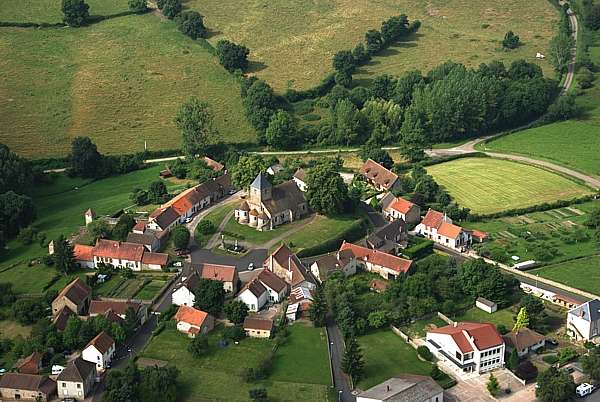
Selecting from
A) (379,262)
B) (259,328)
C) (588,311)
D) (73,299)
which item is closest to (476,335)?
(588,311)

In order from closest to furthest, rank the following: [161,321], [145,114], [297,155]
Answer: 1. [161,321]
2. [297,155]
3. [145,114]

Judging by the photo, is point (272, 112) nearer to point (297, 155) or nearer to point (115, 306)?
point (297, 155)

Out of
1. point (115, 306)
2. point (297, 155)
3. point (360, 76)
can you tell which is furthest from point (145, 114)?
point (115, 306)

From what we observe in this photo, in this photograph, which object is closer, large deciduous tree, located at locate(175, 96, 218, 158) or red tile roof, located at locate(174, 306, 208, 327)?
red tile roof, located at locate(174, 306, 208, 327)

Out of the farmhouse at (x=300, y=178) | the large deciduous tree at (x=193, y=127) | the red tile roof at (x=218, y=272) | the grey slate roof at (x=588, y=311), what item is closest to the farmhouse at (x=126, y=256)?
the red tile roof at (x=218, y=272)

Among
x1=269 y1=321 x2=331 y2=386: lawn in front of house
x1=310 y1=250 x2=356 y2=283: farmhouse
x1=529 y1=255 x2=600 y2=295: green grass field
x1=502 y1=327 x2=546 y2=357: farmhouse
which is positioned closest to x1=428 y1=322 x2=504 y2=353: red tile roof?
x1=502 y1=327 x2=546 y2=357: farmhouse

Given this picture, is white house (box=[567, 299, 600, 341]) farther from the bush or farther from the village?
the bush
